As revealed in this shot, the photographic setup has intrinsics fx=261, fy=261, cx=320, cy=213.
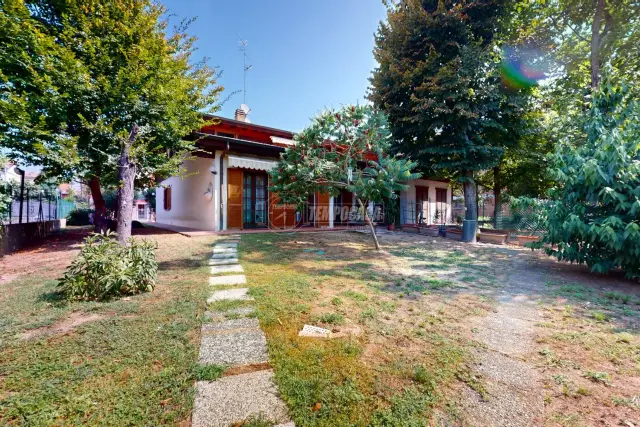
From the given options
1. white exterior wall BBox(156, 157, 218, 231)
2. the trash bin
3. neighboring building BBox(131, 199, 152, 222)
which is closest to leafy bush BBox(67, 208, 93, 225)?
white exterior wall BBox(156, 157, 218, 231)

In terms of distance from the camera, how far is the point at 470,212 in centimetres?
1329

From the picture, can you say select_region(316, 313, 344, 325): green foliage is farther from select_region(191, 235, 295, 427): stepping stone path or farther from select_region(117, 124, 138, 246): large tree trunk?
select_region(117, 124, 138, 246): large tree trunk

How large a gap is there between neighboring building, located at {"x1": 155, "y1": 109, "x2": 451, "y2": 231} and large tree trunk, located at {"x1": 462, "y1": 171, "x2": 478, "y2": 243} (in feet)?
23.7

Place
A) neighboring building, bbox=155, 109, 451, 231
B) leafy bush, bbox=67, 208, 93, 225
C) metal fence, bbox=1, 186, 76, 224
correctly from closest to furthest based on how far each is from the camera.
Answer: metal fence, bbox=1, 186, 76, 224 → neighboring building, bbox=155, 109, 451, 231 → leafy bush, bbox=67, 208, 93, 225

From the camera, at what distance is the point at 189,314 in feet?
12.3

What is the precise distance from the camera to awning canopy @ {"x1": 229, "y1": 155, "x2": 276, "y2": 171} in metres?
12.7

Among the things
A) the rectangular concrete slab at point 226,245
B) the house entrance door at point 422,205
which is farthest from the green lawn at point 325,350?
the house entrance door at point 422,205

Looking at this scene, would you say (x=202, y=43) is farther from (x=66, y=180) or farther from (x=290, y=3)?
(x=66, y=180)

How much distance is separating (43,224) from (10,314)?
443 inches

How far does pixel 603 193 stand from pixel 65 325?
10157mm

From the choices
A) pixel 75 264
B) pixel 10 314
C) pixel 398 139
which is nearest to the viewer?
pixel 10 314

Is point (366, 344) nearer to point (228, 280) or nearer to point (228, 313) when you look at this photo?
point (228, 313)

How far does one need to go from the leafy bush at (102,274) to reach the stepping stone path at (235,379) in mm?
1424

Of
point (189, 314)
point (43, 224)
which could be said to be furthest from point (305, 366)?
point (43, 224)
